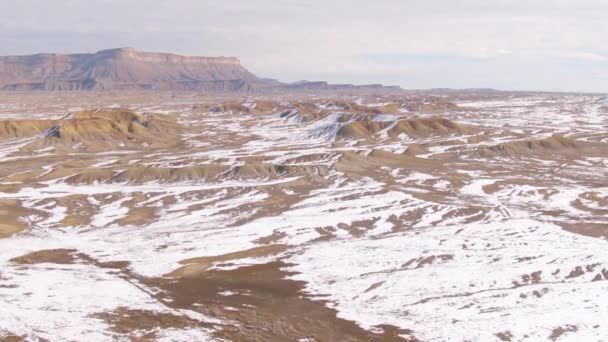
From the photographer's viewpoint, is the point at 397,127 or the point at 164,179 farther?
the point at 397,127

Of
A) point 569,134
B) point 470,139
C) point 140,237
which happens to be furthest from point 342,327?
point 569,134

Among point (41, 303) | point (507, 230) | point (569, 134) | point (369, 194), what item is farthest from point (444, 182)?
point (569, 134)

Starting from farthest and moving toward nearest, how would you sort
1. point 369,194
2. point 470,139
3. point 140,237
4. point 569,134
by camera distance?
point 569,134 → point 470,139 → point 369,194 → point 140,237

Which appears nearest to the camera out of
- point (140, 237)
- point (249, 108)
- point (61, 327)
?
point (61, 327)

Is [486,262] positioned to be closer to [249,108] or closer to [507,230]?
[507,230]

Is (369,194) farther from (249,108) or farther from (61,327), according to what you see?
(249,108)

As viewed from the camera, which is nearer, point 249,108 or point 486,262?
point 486,262
